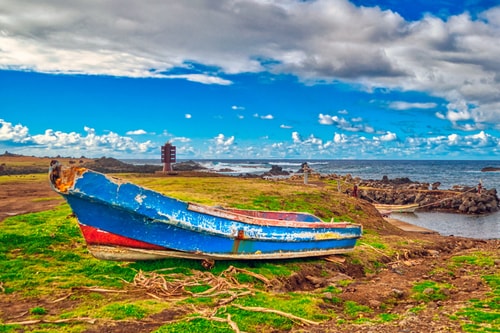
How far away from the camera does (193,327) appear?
724 centimetres

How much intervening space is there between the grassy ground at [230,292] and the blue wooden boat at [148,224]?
0.52 m

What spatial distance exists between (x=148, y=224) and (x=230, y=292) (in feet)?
8.24

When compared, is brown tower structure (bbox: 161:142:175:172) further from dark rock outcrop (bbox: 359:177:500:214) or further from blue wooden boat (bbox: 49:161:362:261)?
blue wooden boat (bbox: 49:161:362:261)

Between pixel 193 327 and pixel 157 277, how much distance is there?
2814 millimetres

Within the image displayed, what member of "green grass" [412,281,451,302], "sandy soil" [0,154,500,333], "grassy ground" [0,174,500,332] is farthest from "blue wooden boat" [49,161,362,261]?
"green grass" [412,281,451,302]

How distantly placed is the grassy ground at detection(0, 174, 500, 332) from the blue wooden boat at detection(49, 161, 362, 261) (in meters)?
0.52

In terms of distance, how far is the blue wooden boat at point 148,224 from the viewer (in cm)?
932

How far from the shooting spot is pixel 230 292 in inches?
364

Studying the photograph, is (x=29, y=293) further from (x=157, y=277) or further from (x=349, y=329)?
(x=349, y=329)

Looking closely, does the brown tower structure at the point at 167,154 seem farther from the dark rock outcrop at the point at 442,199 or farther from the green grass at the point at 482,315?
the green grass at the point at 482,315

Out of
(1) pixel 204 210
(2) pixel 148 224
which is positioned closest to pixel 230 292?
(1) pixel 204 210

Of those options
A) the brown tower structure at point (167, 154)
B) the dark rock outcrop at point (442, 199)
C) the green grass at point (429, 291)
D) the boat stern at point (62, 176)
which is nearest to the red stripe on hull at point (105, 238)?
the boat stern at point (62, 176)

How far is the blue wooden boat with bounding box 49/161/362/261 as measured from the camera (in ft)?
30.6

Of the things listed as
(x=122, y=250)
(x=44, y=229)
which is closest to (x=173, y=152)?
(x=44, y=229)
